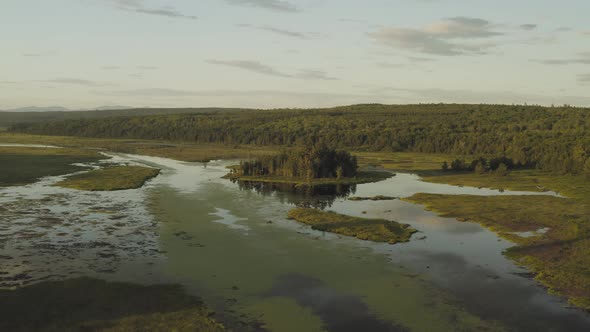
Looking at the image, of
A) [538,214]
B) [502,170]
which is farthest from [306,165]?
[538,214]

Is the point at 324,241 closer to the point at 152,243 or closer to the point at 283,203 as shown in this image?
the point at 152,243

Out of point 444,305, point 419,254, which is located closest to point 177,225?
point 419,254

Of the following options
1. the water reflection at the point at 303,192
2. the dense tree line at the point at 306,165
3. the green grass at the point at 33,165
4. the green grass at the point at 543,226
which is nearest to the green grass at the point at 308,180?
the dense tree line at the point at 306,165

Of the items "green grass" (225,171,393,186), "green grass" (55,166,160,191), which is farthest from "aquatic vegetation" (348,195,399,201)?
"green grass" (55,166,160,191)

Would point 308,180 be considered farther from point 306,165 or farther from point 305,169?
point 306,165

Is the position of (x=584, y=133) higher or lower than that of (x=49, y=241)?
higher

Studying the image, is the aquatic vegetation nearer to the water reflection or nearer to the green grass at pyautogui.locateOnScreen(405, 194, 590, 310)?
the water reflection

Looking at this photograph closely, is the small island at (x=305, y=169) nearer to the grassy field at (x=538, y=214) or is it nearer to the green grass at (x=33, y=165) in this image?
the grassy field at (x=538, y=214)
